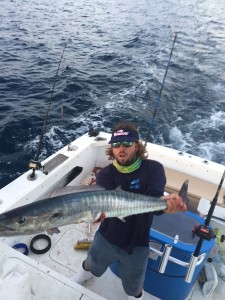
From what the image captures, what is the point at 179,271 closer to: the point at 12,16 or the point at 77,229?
the point at 77,229

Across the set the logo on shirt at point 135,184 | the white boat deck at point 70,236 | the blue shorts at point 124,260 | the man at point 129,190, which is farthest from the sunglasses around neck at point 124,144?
the white boat deck at point 70,236

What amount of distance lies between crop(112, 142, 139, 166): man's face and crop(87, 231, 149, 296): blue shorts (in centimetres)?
96

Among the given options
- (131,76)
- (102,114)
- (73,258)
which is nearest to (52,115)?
(102,114)

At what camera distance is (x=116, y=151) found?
9.74ft

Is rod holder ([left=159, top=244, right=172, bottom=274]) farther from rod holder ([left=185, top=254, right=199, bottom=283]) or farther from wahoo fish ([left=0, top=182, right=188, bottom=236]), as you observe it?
wahoo fish ([left=0, top=182, right=188, bottom=236])

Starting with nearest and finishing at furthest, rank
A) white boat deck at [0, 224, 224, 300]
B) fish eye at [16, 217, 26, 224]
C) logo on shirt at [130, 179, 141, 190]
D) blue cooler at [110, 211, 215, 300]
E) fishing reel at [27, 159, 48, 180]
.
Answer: fish eye at [16, 217, 26, 224] < logo on shirt at [130, 179, 141, 190] < white boat deck at [0, 224, 224, 300] < blue cooler at [110, 211, 215, 300] < fishing reel at [27, 159, 48, 180]

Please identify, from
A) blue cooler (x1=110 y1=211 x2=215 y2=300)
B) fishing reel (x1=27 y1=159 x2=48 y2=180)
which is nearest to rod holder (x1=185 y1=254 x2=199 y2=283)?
blue cooler (x1=110 y1=211 x2=215 y2=300)

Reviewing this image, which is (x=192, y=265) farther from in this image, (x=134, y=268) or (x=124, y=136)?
(x=124, y=136)

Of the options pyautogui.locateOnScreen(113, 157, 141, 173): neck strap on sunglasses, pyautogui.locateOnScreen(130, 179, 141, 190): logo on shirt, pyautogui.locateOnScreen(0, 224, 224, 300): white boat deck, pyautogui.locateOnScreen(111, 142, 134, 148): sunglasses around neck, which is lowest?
pyautogui.locateOnScreen(0, 224, 224, 300): white boat deck

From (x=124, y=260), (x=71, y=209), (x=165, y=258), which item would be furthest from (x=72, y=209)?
(x=165, y=258)

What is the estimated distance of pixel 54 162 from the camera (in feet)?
16.6

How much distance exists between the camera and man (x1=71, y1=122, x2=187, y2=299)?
295 centimetres

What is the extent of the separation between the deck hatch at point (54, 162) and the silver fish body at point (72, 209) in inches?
94.9

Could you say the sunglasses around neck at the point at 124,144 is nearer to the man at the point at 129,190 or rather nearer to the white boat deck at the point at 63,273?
the man at the point at 129,190
